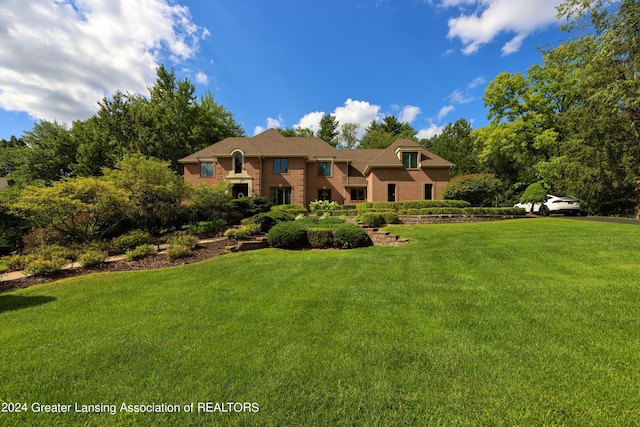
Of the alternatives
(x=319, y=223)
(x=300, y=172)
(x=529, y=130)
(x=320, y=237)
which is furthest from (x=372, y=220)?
(x=529, y=130)

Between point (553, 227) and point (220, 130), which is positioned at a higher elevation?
point (220, 130)

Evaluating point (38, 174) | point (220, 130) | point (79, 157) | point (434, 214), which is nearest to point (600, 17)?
point (434, 214)

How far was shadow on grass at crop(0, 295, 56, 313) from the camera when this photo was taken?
5.16 m

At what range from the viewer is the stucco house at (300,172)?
23359 mm

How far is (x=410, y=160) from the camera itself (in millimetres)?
24094

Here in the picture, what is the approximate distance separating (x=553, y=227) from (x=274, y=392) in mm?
13429

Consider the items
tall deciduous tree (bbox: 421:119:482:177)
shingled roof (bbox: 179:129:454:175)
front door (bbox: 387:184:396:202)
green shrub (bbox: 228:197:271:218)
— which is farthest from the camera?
tall deciduous tree (bbox: 421:119:482:177)

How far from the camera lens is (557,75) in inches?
874

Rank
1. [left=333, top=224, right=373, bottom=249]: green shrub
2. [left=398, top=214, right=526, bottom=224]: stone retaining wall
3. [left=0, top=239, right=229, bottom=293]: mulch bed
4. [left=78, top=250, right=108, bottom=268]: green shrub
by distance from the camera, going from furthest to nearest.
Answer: [left=398, top=214, right=526, bottom=224]: stone retaining wall, [left=333, top=224, right=373, bottom=249]: green shrub, [left=78, top=250, right=108, bottom=268]: green shrub, [left=0, top=239, right=229, bottom=293]: mulch bed

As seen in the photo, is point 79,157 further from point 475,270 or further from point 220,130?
point 475,270

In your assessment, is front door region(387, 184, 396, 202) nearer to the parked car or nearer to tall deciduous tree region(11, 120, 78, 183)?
the parked car

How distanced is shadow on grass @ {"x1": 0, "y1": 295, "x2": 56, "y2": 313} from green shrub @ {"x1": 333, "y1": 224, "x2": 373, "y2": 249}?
814cm

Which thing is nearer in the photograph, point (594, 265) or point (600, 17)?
point (594, 265)

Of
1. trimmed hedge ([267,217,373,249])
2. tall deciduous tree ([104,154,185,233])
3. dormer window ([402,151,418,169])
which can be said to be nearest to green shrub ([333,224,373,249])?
trimmed hedge ([267,217,373,249])
